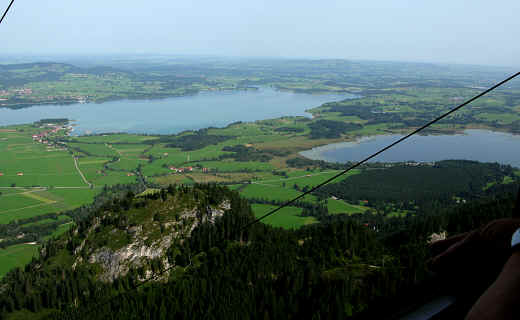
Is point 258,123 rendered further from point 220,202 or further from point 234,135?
point 220,202

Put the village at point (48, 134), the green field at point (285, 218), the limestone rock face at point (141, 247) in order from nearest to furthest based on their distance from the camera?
1. the limestone rock face at point (141, 247)
2. the green field at point (285, 218)
3. the village at point (48, 134)

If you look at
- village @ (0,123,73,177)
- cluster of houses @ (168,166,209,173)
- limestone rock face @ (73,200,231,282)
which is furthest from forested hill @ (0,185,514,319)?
village @ (0,123,73,177)

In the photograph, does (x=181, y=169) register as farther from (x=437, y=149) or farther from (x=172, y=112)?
(x=172, y=112)

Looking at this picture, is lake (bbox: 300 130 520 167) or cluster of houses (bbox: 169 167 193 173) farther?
lake (bbox: 300 130 520 167)

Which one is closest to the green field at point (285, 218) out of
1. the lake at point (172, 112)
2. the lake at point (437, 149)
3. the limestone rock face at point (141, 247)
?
the limestone rock face at point (141, 247)

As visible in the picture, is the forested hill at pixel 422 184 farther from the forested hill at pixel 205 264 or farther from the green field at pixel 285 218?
the forested hill at pixel 205 264

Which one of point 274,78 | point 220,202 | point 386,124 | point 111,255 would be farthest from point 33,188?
point 274,78

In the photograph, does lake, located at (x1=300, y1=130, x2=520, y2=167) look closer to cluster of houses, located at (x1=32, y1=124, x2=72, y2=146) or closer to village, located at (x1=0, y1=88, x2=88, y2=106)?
cluster of houses, located at (x1=32, y1=124, x2=72, y2=146)
